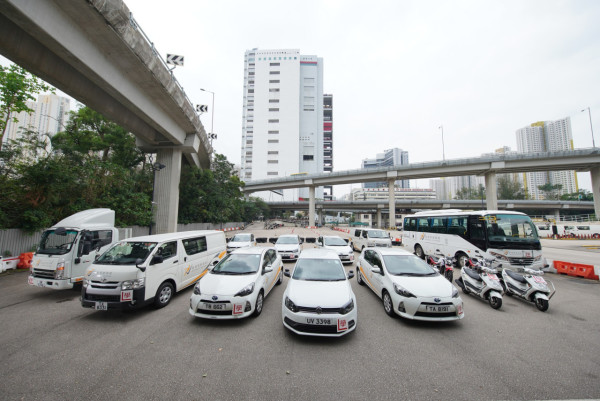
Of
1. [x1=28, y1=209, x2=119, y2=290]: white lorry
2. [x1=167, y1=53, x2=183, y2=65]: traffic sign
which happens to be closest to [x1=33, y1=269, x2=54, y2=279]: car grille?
[x1=28, y1=209, x2=119, y2=290]: white lorry

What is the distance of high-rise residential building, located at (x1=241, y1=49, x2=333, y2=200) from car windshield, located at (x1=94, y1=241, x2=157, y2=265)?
230 ft

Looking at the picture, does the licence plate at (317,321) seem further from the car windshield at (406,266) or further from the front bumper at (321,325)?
the car windshield at (406,266)

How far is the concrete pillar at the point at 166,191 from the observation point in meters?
16.9

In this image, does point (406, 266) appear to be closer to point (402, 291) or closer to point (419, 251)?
point (402, 291)

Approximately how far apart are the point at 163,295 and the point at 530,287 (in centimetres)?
980

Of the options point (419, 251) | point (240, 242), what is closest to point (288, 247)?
point (240, 242)

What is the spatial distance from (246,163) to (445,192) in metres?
130

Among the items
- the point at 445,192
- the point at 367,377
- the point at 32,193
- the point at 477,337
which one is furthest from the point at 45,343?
the point at 445,192

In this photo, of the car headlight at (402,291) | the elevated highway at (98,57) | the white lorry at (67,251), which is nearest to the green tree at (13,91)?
the elevated highway at (98,57)

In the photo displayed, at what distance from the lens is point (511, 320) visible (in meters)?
5.15

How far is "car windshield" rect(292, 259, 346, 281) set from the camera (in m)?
5.30

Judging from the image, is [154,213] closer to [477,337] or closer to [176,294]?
[176,294]

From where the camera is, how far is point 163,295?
5.91 m

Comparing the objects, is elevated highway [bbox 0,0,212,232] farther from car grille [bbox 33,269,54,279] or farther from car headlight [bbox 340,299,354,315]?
car headlight [bbox 340,299,354,315]
